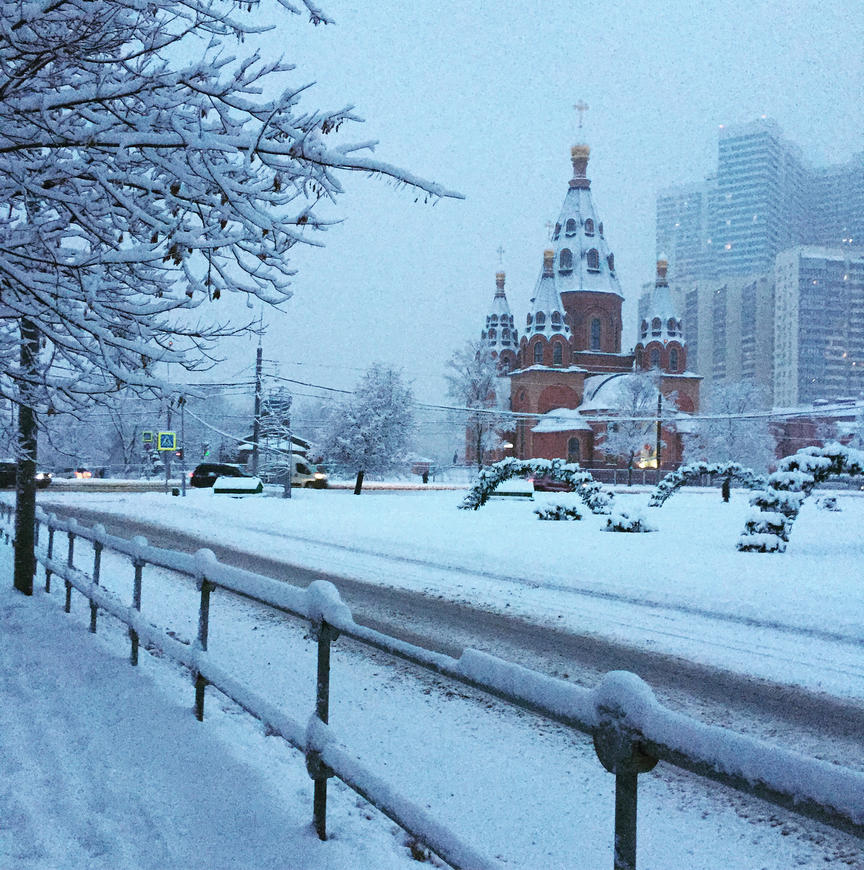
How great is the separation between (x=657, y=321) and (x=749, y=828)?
85422 mm

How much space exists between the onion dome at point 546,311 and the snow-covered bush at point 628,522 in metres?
61.0

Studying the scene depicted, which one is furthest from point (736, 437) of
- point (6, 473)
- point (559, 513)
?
point (6, 473)

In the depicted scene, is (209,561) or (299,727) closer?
(299,727)

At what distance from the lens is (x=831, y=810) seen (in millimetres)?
1468

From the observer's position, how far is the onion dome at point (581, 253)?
82750 millimetres

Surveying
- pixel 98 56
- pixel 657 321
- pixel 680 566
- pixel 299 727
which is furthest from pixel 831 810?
pixel 657 321

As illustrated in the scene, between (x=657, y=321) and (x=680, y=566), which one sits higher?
(x=657, y=321)

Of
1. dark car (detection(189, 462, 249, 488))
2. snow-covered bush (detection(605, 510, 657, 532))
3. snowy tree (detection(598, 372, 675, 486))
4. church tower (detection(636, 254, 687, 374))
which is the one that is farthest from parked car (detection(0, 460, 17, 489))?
church tower (detection(636, 254, 687, 374))

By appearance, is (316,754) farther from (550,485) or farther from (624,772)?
(550,485)

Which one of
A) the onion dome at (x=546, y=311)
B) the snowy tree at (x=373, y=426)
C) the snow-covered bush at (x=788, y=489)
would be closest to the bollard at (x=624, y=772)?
the snow-covered bush at (x=788, y=489)

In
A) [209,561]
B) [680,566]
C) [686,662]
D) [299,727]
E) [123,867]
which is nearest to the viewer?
[123,867]

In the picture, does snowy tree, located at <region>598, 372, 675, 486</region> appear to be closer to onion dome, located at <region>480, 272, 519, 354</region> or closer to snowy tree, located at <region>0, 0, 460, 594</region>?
onion dome, located at <region>480, 272, 519, 354</region>

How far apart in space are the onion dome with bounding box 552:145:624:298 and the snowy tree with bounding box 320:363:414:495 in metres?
40.1

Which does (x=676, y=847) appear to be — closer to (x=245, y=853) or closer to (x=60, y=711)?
(x=245, y=853)
